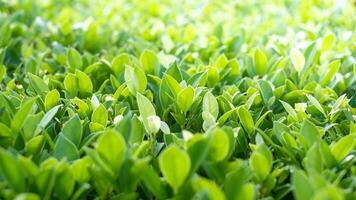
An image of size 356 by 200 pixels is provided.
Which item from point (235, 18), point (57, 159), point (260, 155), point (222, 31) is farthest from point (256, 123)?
point (235, 18)

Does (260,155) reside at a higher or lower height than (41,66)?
higher

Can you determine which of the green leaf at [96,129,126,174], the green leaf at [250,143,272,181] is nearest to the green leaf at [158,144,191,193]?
the green leaf at [96,129,126,174]

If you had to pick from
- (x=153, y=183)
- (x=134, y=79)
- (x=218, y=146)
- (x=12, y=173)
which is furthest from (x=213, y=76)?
(x=12, y=173)

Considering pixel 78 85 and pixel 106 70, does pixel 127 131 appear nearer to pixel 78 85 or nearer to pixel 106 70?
pixel 78 85

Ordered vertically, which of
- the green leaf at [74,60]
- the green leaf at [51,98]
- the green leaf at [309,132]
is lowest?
the green leaf at [74,60]

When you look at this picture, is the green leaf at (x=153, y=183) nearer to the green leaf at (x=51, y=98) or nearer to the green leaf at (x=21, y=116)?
the green leaf at (x=21, y=116)

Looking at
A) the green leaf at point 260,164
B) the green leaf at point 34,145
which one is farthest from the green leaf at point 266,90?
the green leaf at point 34,145

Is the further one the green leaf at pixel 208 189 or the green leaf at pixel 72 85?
the green leaf at pixel 72 85
